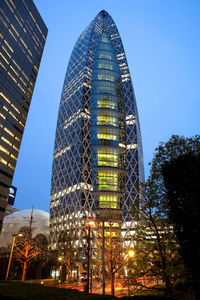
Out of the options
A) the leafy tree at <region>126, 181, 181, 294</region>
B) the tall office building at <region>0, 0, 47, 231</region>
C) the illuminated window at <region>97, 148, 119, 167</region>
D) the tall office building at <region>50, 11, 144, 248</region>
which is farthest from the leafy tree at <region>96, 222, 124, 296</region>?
the tall office building at <region>0, 0, 47, 231</region>

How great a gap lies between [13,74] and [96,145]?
4729cm

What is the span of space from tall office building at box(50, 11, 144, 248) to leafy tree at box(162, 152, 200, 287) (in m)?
77.0

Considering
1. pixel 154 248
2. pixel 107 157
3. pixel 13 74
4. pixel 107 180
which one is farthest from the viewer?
pixel 107 157

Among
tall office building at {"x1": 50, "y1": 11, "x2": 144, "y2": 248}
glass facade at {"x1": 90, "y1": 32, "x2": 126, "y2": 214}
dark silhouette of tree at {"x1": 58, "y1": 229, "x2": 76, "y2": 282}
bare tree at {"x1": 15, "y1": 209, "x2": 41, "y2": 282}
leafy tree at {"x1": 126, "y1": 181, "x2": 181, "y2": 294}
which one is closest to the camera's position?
leafy tree at {"x1": 126, "y1": 181, "x2": 181, "y2": 294}

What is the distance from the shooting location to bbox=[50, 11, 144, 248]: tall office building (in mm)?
94125

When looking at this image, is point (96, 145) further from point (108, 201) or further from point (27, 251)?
point (27, 251)

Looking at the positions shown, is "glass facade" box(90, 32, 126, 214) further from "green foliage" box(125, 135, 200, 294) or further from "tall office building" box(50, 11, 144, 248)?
"green foliage" box(125, 135, 200, 294)

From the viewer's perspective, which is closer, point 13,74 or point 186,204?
point 186,204

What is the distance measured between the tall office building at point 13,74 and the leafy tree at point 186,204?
262 feet

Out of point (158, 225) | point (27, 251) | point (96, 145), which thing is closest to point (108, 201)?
point (96, 145)

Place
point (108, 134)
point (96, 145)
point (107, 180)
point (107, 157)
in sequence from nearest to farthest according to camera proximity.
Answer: point (107, 180)
point (107, 157)
point (96, 145)
point (108, 134)

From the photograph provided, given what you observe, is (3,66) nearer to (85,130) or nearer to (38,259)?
(85,130)

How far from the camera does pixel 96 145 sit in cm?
9894

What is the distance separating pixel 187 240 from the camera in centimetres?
1259
